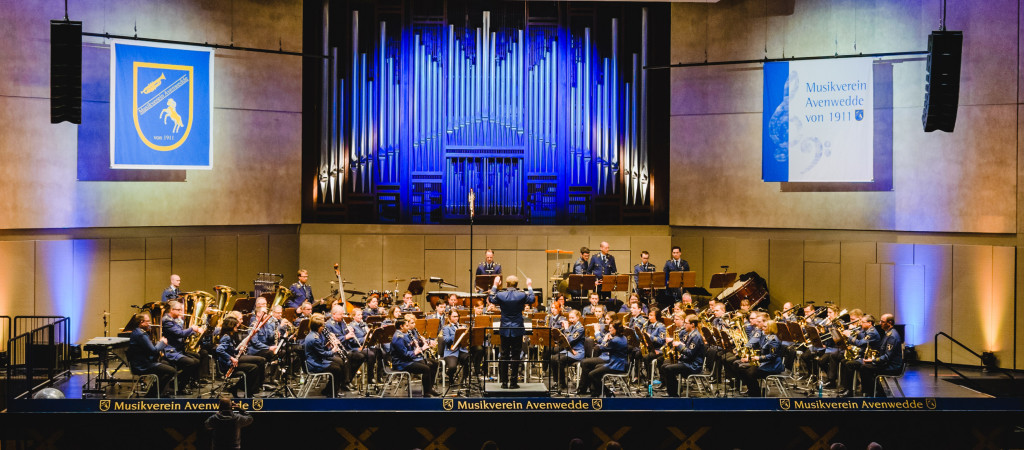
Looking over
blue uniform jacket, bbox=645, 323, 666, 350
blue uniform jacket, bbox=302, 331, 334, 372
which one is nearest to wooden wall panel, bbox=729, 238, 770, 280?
blue uniform jacket, bbox=645, 323, 666, 350

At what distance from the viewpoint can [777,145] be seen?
1619cm

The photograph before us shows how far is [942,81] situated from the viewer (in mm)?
12258

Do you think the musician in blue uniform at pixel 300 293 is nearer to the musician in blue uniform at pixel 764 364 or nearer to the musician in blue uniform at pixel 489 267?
the musician in blue uniform at pixel 489 267

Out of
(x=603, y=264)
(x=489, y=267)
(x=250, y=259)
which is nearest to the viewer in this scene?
(x=603, y=264)

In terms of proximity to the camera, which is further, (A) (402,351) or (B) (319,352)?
(A) (402,351)

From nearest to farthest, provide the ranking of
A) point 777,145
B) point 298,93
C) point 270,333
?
point 270,333 → point 777,145 → point 298,93

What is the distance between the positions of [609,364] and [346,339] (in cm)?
357

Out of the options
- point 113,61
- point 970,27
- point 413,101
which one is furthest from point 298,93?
point 970,27

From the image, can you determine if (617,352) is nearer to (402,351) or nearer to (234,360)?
(402,351)

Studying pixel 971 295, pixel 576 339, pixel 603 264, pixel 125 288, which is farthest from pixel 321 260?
pixel 971 295

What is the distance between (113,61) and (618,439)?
10311 mm

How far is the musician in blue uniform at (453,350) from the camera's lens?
12222 mm

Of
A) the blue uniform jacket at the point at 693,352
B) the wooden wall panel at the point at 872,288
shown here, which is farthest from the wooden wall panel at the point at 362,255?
the wooden wall panel at the point at 872,288

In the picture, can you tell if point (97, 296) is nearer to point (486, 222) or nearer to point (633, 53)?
point (486, 222)
